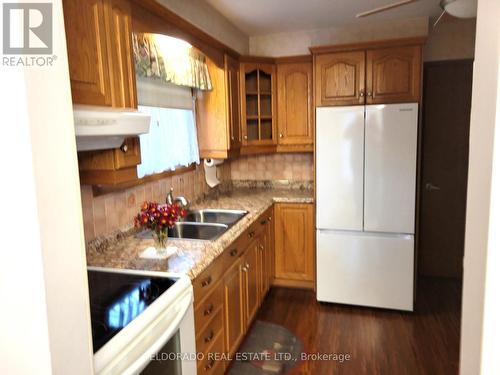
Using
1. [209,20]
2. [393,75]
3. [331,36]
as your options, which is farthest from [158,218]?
A: [331,36]

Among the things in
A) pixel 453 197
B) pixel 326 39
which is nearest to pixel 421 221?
pixel 453 197

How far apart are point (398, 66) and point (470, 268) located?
2.44 metres

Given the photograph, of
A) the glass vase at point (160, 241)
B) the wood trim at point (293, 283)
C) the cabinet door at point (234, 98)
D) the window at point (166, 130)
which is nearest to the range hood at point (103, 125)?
the glass vase at point (160, 241)

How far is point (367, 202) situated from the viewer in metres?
2.90

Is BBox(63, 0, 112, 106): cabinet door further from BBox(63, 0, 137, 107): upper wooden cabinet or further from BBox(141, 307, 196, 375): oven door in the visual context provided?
BBox(141, 307, 196, 375): oven door

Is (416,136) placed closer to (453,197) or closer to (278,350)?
(453,197)

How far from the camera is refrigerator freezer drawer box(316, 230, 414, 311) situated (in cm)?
291

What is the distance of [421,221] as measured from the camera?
12.1 feet

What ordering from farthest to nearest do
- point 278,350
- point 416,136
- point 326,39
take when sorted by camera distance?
point 326,39 → point 416,136 → point 278,350

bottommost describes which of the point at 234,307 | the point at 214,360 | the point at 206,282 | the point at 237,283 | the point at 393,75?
the point at 214,360

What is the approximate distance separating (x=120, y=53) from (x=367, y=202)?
6.98 ft

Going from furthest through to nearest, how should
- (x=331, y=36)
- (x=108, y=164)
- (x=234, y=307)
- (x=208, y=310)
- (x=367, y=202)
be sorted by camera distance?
(x=331, y=36)
(x=367, y=202)
(x=234, y=307)
(x=208, y=310)
(x=108, y=164)

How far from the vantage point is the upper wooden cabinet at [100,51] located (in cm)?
136

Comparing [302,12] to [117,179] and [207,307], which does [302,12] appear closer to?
[117,179]
